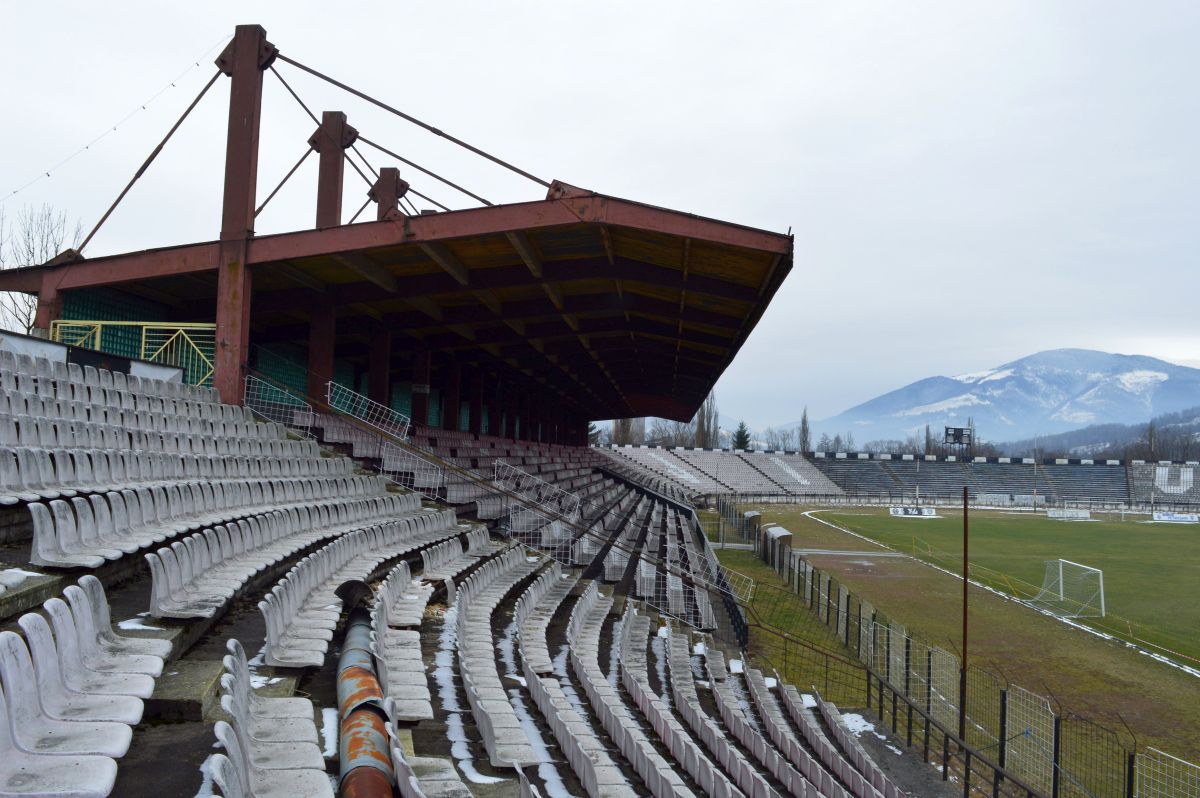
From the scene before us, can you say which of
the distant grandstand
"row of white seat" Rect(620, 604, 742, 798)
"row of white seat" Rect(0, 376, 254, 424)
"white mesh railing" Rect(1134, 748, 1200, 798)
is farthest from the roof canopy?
the distant grandstand

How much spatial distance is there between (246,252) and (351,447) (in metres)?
3.91

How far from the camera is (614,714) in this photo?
675 centimetres

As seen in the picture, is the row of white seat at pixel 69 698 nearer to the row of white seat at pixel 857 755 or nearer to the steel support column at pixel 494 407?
the row of white seat at pixel 857 755

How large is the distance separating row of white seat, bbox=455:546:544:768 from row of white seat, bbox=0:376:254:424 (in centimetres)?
424

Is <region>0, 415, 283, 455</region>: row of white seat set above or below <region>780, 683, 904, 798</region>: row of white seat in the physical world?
above

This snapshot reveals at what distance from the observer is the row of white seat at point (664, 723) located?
20.6 feet

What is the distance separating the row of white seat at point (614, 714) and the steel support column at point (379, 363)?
10.1 meters

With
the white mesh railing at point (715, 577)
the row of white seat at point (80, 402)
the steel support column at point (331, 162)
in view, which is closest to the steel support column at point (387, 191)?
the steel support column at point (331, 162)

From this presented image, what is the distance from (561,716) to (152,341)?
1368 centimetres

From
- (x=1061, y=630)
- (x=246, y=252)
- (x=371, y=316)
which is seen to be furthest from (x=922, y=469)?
(x=246, y=252)

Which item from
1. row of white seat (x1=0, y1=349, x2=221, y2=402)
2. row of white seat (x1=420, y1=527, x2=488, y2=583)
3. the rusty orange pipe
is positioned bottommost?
row of white seat (x1=420, y1=527, x2=488, y2=583)

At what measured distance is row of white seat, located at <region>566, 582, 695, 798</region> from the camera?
576 cm

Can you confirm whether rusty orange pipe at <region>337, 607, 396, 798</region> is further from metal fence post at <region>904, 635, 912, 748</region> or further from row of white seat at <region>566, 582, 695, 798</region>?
metal fence post at <region>904, 635, 912, 748</region>

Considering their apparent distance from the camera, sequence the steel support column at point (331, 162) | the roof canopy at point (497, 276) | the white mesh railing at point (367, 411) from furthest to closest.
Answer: the white mesh railing at point (367, 411) → the steel support column at point (331, 162) → the roof canopy at point (497, 276)
